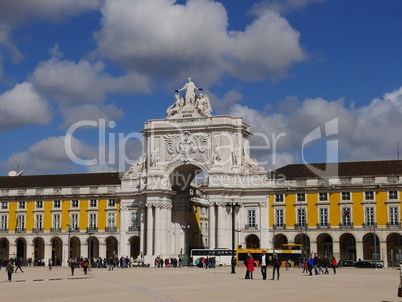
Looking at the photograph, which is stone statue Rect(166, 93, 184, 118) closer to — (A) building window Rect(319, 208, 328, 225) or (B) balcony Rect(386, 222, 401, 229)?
(A) building window Rect(319, 208, 328, 225)

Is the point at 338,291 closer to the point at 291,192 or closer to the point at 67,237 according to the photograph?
the point at 291,192

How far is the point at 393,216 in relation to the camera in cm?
8569

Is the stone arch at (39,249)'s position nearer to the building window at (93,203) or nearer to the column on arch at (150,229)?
the building window at (93,203)

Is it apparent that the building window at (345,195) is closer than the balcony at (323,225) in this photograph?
A: Yes

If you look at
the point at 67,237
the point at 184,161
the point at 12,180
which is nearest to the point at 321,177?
the point at 184,161

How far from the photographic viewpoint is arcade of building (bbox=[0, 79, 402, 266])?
8750cm

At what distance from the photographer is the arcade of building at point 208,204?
87.5 metres

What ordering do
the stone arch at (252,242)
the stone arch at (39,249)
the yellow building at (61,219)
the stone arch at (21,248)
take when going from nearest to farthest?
the stone arch at (252,242)
the yellow building at (61,219)
the stone arch at (21,248)
the stone arch at (39,249)

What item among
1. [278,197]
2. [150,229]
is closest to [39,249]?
[150,229]

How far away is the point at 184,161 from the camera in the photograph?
9262 centimetres

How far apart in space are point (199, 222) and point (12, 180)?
29.0 metres

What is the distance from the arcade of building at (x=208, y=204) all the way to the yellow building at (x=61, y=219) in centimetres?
14

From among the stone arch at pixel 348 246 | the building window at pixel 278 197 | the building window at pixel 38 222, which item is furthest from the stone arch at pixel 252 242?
the building window at pixel 38 222

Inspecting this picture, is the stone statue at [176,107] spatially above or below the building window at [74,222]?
above
